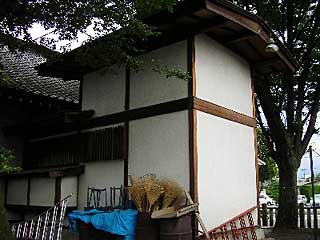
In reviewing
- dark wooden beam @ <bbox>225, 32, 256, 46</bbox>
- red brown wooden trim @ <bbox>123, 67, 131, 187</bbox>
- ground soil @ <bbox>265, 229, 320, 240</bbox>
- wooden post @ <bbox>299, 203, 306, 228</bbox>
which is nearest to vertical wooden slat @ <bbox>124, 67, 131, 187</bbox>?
red brown wooden trim @ <bbox>123, 67, 131, 187</bbox>

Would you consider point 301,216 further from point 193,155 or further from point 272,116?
point 193,155

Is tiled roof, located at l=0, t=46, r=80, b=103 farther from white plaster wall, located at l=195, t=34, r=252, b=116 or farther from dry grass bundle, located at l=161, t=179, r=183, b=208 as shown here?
dry grass bundle, located at l=161, t=179, r=183, b=208

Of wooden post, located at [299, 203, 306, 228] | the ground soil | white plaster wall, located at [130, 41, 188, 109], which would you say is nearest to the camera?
white plaster wall, located at [130, 41, 188, 109]

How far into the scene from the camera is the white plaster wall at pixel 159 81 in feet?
23.4

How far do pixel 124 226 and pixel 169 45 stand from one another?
3608mm

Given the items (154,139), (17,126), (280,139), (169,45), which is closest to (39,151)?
(17,126)

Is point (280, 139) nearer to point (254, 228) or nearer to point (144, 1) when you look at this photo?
point (254, 228)

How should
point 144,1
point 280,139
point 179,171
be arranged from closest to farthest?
point 144,1
point 179,171
point 280,139

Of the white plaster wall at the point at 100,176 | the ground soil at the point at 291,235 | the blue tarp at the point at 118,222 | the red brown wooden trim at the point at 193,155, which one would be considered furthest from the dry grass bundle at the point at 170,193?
the ground soil at the point at 291,235

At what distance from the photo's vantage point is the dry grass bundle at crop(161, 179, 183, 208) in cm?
634

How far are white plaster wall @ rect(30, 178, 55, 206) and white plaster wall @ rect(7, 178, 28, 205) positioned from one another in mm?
284

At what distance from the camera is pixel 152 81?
7609mm

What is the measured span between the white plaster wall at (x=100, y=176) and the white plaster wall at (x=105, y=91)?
1.17 m

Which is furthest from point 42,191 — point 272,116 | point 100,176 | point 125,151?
point 272,116
